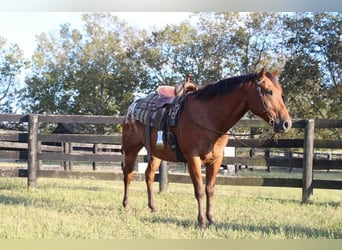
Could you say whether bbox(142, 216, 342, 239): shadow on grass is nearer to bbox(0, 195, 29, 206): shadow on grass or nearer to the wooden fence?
bbox(0, 195, 29, 206): shadow on grass

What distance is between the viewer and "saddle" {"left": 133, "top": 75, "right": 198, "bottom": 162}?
5.35 meters

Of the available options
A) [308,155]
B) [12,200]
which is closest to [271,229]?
[308,155]

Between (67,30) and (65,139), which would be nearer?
(65,139)

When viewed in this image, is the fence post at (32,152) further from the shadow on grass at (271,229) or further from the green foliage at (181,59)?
the green foliage at (181,59)

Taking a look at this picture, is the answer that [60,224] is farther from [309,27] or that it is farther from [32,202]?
[309,27]

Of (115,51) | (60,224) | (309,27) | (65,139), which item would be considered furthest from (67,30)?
(60,224)

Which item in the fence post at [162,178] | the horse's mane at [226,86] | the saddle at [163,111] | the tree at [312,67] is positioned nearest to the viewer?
the horse's mane at [226,86]

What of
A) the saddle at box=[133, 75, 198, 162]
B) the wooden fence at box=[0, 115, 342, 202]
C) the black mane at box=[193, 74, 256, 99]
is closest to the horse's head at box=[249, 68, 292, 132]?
the black mane at box=[193, 74, 256, 99]

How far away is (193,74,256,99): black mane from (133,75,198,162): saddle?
381 mm

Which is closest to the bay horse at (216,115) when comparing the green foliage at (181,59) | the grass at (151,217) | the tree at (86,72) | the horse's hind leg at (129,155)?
the grass at (151,217)

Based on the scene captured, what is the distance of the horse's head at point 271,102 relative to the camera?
4.58m

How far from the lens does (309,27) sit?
61.9ft

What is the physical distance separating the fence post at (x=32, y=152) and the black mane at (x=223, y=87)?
439 centimetres

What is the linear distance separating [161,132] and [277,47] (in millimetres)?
17377
